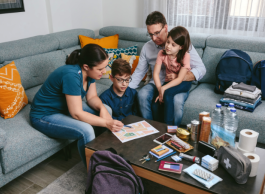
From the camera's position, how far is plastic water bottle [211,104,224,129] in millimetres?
1553

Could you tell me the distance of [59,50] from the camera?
2729 mm

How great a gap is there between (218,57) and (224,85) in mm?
367

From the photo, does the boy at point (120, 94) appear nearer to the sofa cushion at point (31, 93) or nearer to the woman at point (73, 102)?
the woman at point (73, 102)

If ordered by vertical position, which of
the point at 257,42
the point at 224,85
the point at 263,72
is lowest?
the point at 224,85

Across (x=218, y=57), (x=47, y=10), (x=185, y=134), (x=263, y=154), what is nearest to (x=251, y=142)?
(x=263, y=154)

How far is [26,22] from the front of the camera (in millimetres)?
2729

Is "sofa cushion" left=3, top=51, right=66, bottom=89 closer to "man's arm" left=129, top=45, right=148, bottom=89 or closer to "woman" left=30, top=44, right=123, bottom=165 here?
"woman" left=30, top=44, right=123, bottom=165

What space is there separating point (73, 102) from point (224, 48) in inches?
65.7

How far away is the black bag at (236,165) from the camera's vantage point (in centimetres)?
117

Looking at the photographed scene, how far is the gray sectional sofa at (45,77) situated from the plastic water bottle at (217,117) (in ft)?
1.37

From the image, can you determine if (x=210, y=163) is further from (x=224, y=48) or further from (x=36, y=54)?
(x=36, y=54)

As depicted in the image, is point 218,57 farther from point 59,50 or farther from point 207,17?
point 59,50

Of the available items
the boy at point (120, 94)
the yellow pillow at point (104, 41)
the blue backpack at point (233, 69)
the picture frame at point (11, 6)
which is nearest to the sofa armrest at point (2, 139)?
the boy at point (120, 94)

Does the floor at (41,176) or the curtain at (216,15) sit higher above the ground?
the curtain at (216,15)
